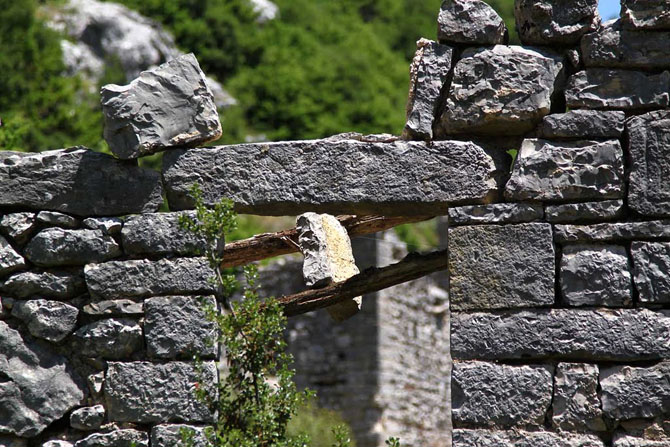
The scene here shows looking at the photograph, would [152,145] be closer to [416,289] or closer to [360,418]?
[360,418]

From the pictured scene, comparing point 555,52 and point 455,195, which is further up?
point 555,52

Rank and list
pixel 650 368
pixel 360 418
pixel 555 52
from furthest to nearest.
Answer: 1. pixel 360 418
2. pixel 555 52
3. pixel 650 368

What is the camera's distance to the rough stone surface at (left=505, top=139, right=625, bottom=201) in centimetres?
415

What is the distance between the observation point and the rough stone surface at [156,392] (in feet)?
13.9

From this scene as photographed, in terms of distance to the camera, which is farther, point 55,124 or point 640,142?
point 55,124

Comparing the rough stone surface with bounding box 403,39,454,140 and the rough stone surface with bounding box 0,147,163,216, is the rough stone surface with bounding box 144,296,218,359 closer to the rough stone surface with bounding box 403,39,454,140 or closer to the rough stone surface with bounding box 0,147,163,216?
the rough stone surface with bounding box 0,147,163,216

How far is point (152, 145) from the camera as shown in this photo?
14.5 ft

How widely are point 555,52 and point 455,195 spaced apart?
2.66 ft

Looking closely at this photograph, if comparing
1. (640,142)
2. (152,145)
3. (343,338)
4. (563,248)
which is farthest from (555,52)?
(343,338)

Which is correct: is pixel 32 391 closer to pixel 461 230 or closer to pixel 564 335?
pixel 461 230

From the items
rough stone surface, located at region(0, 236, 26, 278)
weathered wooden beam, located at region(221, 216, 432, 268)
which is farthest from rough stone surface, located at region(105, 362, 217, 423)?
weathered wooden beam, located at region(221, 216, 432, 268)

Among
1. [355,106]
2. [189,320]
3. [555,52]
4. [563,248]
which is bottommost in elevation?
[189,320]

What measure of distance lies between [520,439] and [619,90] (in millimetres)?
1617

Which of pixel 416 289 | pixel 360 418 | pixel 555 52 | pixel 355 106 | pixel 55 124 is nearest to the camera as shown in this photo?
pixel 555 52
